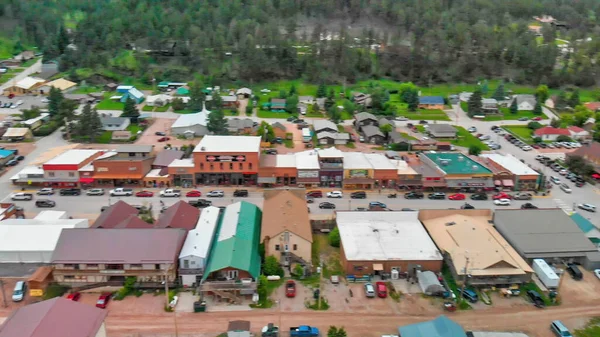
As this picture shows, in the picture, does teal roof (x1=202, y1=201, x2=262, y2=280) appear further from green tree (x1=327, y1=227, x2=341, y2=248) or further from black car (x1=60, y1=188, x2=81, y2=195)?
black car (x1=60, y1=188, x2=81, y2=195)

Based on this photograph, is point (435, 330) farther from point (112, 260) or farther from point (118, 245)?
point (118, 245)

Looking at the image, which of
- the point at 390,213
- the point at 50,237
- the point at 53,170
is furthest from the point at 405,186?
the point at 53,170

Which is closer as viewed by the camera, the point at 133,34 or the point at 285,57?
the point at 285,57

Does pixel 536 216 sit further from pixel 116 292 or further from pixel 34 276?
pixel 34 276

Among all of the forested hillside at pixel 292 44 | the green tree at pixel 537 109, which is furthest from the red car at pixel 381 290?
the forested hillside at pixel 292 44

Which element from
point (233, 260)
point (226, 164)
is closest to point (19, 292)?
point (233, 260)

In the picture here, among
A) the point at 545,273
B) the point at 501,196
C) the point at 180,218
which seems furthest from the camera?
the point at 501,196
